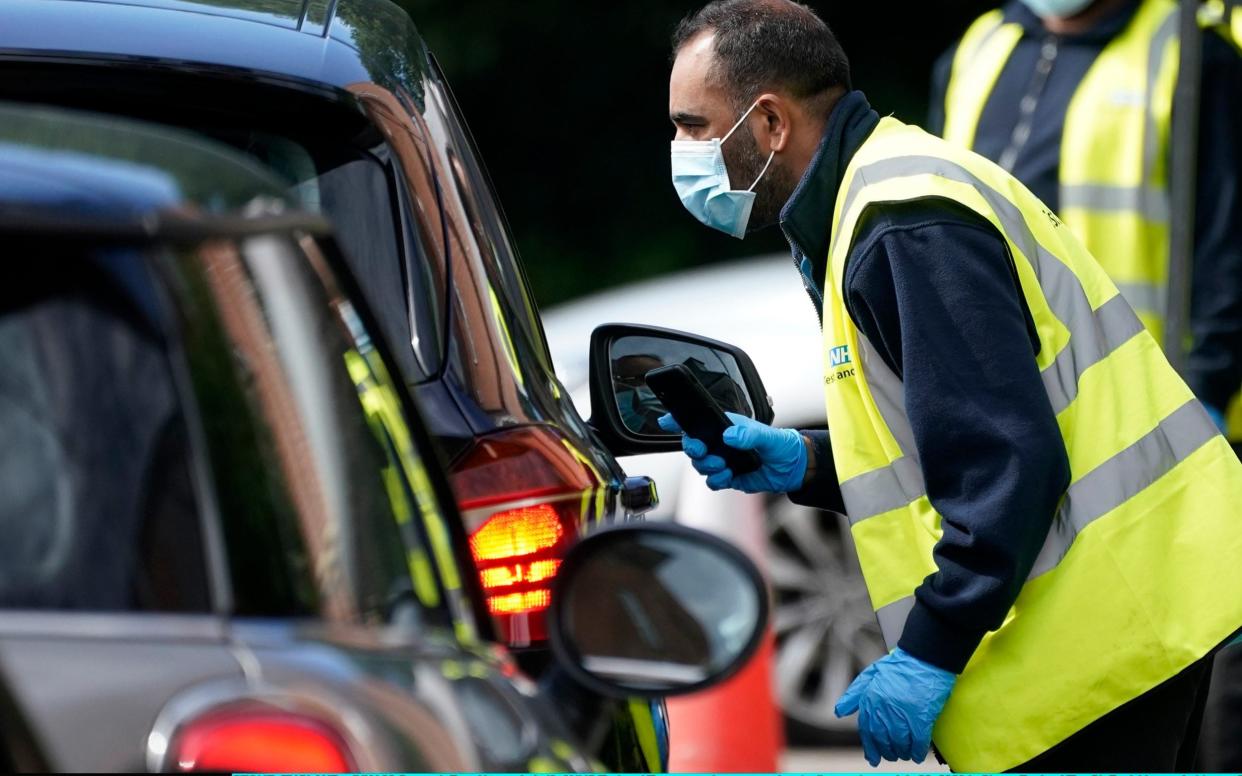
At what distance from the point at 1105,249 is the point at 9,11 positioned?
2806 mm

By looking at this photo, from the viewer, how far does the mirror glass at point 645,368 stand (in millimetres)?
3404

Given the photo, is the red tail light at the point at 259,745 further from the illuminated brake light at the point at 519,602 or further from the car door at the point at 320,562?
the illuminated brake light at the point at 519,602

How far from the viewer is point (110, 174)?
1677mm

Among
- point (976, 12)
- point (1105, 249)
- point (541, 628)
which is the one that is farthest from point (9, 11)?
point (976, 12)

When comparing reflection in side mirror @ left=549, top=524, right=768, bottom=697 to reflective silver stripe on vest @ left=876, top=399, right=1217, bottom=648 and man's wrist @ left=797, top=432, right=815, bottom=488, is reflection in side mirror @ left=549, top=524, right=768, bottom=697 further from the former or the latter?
man's wrist @ left=797, top=432, right=815, bottom=488

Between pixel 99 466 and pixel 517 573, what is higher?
pixel 99 466

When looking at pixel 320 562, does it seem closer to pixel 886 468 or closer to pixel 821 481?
pixel 886 468

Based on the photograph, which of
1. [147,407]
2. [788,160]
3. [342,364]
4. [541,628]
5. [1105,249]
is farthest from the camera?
[1105,249]

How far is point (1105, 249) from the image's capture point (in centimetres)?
493

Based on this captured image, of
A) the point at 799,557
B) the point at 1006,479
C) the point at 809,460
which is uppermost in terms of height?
the point at 1006,479

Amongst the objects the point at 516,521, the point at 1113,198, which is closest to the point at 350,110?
the point at 516,521

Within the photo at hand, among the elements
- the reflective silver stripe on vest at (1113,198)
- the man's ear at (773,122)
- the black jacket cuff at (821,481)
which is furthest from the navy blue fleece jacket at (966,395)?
the reflective silver stripe on vest at (1113,198)

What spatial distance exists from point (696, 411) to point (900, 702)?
583mm

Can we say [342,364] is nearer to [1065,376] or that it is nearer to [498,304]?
[498,304]
